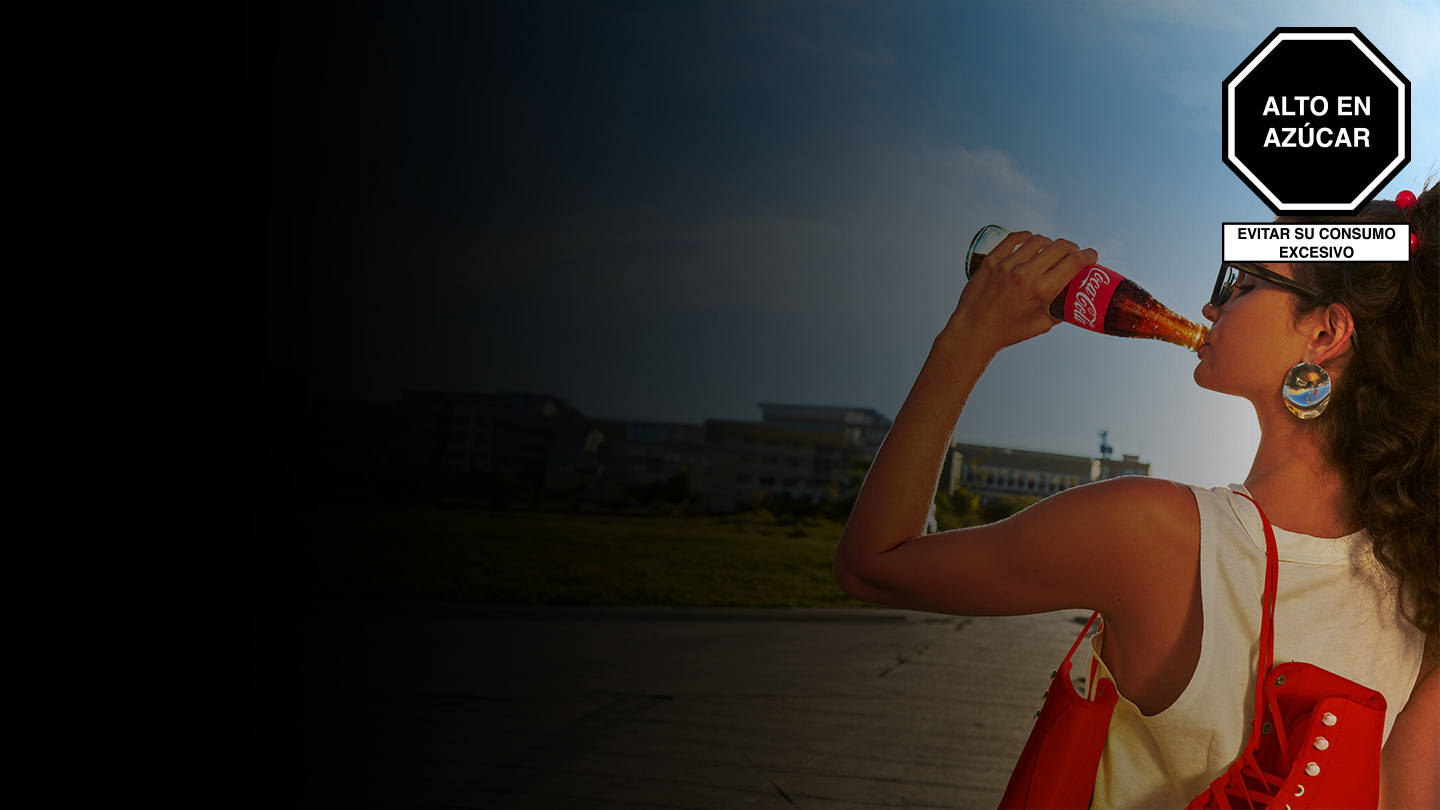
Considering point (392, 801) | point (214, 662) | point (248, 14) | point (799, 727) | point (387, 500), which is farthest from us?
point (387, 500)

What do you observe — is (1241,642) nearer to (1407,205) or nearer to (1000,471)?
(1407,205)

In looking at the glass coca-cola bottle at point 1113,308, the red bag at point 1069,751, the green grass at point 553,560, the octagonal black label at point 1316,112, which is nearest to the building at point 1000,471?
the green grass at point 553,560

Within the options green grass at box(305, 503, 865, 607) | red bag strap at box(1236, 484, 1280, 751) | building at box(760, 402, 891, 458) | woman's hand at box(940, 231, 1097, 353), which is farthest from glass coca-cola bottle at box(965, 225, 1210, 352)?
building at box(760, 402, 891, 458)

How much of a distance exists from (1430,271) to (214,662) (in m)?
6.14

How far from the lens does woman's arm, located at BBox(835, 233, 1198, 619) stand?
80cm

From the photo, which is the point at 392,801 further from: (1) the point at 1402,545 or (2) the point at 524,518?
(2) the point at 524,518

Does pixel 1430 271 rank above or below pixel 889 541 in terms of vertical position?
above

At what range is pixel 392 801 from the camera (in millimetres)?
2830

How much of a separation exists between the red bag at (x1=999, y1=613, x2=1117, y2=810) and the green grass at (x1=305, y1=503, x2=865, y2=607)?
8.93 meters

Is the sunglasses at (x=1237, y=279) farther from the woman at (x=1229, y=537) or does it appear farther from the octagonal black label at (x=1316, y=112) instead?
the octagonal black label at (x=1316, y=112)

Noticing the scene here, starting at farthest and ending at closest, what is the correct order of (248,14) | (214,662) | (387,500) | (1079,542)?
(387,500), (248,14), (214,662), (1079,542)

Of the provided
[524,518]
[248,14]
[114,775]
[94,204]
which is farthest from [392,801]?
[524,518]

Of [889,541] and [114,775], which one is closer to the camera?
[889,541]

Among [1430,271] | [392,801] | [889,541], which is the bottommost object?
[392,801]
